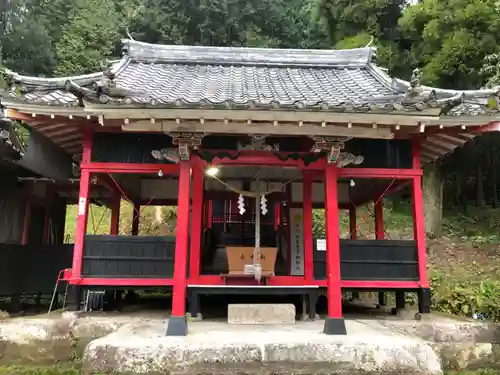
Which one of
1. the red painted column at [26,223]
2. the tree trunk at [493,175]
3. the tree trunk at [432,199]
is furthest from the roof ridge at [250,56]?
the tree trunk at [493,175]

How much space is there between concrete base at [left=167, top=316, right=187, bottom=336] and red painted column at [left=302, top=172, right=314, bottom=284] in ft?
9.32

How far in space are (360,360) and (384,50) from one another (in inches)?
A: 651

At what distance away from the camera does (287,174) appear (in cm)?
965

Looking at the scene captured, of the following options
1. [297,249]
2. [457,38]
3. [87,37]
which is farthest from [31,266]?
[87,37]

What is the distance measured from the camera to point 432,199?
1853 centimetres

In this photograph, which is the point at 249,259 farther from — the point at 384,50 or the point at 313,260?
the point at 384,50

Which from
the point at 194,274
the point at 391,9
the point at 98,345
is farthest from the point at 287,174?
the point at 391,9

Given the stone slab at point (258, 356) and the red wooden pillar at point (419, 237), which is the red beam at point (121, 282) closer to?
the stone slab at point (258, 356)

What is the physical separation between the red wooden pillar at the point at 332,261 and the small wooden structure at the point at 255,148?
0.02 m

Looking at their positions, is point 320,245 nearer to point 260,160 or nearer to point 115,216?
point 260,160

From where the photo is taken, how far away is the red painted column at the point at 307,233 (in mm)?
8695

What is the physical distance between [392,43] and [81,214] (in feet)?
55.3

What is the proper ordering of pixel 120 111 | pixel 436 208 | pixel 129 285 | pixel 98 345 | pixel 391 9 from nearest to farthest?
pixel 98 345 < pixel 120 111 < pixel 129 285 < pixel 436 208 < pixel 391 9

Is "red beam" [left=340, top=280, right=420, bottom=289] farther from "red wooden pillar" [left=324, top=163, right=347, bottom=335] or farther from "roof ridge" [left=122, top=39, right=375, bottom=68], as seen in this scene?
"roof ridge" [left=122, top=39, right=375, bottom=68]
